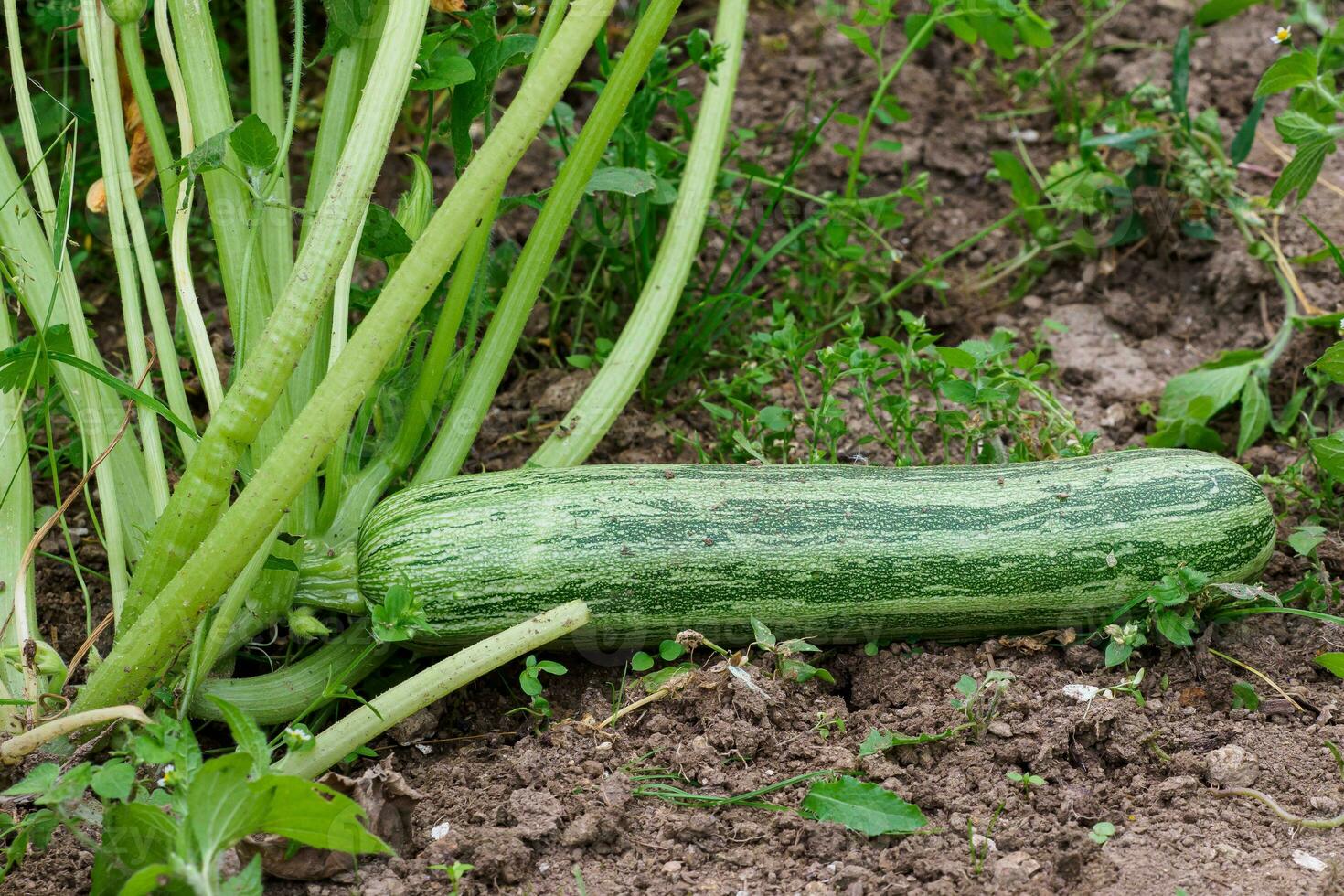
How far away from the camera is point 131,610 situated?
8.64 feet

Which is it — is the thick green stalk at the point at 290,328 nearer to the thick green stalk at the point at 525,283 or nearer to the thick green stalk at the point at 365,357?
the thick green stalk at the point at 365,357

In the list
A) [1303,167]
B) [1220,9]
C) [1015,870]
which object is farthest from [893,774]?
[1220,9]

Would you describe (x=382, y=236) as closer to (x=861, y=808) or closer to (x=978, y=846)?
(x=861, y=808)

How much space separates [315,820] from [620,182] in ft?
5.53

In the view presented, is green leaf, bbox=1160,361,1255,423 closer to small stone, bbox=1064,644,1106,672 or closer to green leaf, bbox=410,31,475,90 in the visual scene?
small stone, bbox=1064,644,1106,672

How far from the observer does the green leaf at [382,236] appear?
→ 2.85m

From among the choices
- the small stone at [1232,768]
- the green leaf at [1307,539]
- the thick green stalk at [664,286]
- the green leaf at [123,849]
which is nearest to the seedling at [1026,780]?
the small stone at [1232,768]

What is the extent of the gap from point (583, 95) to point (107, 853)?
136 inches

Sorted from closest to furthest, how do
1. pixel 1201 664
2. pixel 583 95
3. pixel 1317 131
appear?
pixel 1201 664, pixel 1317 131, pixel 583 95

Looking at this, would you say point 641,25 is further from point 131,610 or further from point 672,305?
point 131,610

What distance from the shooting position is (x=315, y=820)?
2111 millimetres

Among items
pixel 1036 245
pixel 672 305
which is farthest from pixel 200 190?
pixel 1036 245

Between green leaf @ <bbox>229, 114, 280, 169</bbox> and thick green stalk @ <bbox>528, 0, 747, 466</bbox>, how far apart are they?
95 centimetres

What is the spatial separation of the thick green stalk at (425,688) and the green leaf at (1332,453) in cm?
171
